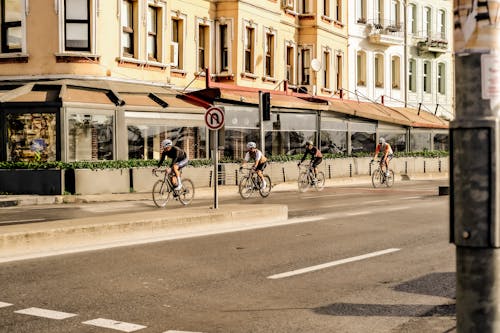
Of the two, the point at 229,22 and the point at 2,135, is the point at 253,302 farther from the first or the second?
the point at 229,22

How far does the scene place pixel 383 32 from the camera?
146 feet

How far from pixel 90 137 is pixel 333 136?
590 inches

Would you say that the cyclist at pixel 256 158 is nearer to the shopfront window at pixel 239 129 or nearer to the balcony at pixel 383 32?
the shopfront window at pixel 239 129

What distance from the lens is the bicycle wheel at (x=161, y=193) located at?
2095 cm

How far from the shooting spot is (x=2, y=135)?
25.1 m

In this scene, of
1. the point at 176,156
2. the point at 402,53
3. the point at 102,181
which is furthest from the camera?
the point at 402,53

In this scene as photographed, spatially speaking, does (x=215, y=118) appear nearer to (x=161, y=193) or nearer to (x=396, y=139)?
(x=161, y=193)

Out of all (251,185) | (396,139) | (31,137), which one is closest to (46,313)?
(251,185)

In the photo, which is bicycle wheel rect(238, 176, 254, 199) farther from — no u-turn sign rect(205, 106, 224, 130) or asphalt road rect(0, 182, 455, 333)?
asphalt road rect(0, 182, 455, 333)

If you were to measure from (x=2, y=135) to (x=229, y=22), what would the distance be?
11204 millimetres

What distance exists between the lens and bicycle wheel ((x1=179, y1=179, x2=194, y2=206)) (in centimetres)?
2130

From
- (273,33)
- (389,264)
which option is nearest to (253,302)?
(389,264)

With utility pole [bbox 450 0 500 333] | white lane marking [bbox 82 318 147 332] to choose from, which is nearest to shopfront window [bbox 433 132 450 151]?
white lane marking [bbox 82 318 147 332]

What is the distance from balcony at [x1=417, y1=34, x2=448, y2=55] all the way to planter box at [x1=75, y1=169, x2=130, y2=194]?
2809 centimetres
